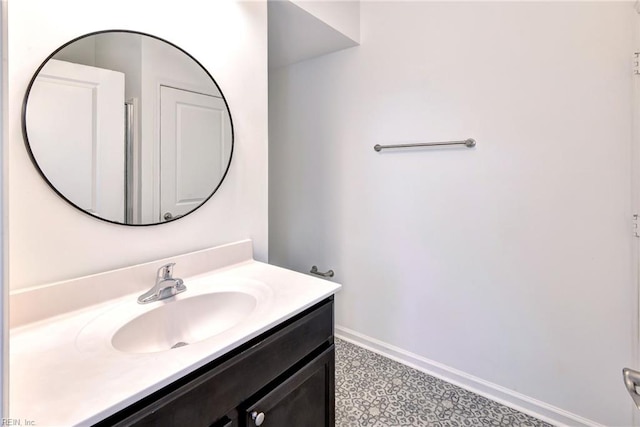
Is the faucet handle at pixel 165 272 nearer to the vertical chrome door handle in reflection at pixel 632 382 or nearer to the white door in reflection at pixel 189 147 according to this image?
the white door in reflection at pixel 189 147

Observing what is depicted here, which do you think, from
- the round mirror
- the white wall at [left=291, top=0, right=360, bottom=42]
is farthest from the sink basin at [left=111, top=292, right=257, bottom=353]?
the white wall at [left=291, top=0, right=360, bottom=42]

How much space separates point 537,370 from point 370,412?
88cm

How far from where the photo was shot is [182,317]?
41.1 inches

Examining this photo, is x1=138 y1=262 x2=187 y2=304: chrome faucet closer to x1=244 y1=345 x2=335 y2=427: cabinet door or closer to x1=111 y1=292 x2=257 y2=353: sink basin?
x1=111 y1=292 x2=257 y2=353: sink basin

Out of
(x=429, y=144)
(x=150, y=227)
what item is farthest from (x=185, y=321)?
(x=429, y=144)

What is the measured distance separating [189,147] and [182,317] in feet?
2.18

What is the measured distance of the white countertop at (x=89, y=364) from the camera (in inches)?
21.2

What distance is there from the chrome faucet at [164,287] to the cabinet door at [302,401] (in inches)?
18.5

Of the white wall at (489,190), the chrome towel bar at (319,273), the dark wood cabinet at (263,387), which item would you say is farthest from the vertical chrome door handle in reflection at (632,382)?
the chrome towel bar at (319,273)

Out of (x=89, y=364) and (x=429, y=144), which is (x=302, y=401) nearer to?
(x=89, y=364)

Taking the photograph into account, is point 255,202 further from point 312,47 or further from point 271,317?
point 312,47

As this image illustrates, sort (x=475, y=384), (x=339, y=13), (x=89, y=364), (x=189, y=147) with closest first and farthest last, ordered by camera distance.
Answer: (x=89, y=364) → (x=189, y=147) → (x=475, y=384) → (x=339, y=13)

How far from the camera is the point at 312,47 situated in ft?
6.75

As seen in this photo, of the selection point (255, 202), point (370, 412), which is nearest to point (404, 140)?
point (255, 202)
